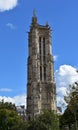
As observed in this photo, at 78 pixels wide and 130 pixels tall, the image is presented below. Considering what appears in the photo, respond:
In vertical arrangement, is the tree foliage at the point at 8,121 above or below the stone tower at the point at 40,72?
below

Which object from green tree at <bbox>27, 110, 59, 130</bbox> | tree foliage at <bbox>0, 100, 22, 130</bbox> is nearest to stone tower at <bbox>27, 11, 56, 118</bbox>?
tree foliage at <bbox>0, 100, 22, 130</bbox>

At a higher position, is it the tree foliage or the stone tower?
the stone tower

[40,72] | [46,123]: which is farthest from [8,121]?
[40,72]

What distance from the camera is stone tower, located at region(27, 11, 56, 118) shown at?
528 ft

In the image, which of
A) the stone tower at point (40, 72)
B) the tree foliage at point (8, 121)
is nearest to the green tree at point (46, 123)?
the tree foliage at point (8, 121)

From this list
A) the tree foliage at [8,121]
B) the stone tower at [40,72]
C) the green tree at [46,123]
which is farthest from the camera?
the stone tower at [40,72]

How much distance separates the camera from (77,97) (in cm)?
5966

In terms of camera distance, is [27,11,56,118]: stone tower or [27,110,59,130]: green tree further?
[27,11,56,118]: stone tower

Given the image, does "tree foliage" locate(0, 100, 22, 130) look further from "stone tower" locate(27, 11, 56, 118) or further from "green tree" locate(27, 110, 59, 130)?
"stone tower" locate(27, 11, 56, 118)

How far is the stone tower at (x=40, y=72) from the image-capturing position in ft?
528

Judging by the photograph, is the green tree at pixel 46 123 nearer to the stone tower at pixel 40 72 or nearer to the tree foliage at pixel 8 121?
the tree foliage at pixel 8 121

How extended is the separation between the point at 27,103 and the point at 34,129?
2542 inches

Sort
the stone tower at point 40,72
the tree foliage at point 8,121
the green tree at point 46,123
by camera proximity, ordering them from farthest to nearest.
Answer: the stone tower at point 40,72 < the tree foliage at point 8,121 < the green tree at point 46,123

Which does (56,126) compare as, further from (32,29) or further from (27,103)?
(32,29)
